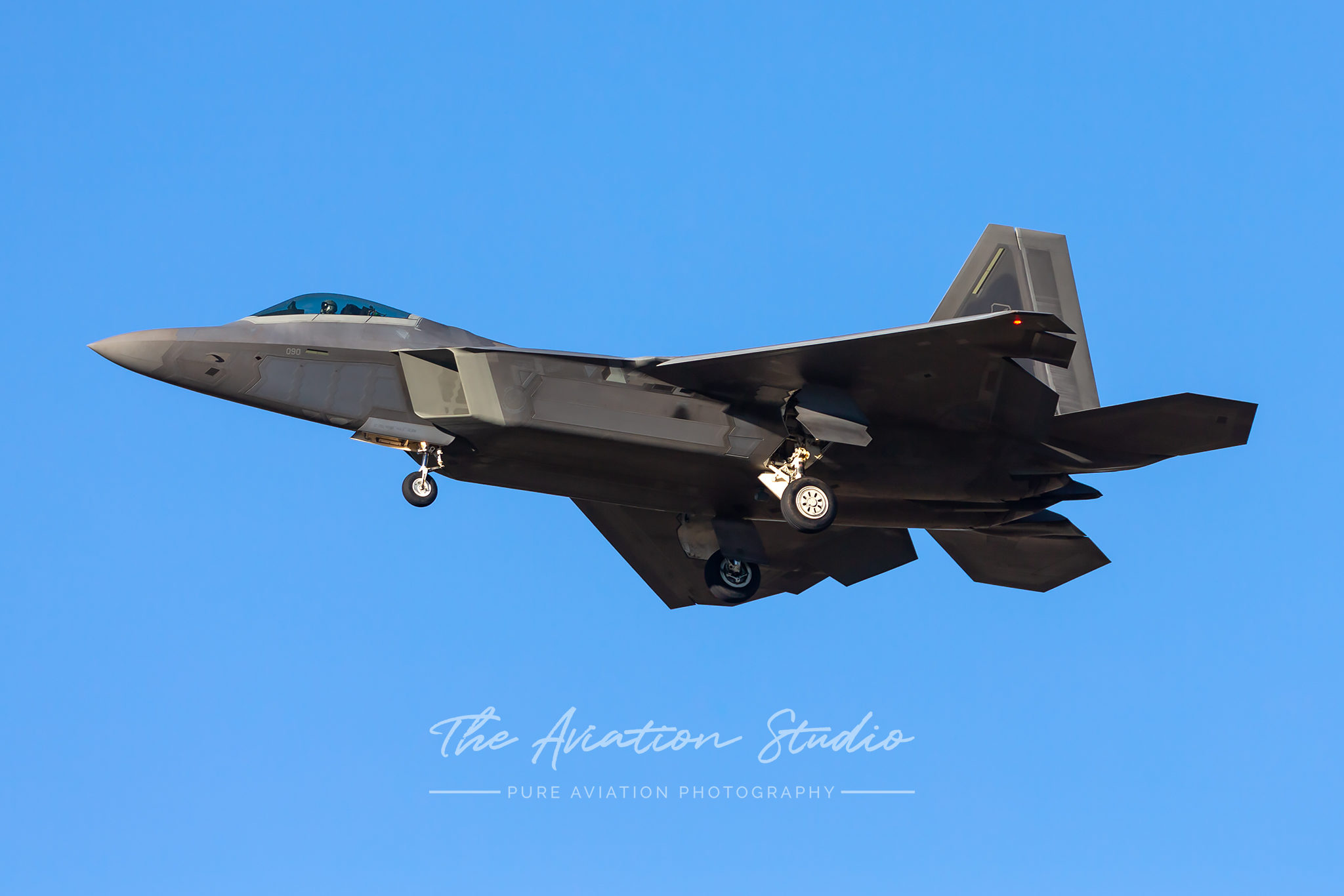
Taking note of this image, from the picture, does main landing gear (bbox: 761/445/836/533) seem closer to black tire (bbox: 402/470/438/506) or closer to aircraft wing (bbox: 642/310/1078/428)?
aircraft wing (bbox: 642/310/1078/428)

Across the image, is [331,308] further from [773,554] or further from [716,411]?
[773,554]

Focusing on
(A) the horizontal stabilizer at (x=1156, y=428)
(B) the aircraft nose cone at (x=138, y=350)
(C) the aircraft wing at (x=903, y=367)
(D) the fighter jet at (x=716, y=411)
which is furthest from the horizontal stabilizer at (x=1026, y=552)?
(B) the aircraft nose cone at (x=138, y=350)

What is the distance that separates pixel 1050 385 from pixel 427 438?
9522 millimetres

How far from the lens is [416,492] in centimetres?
1648

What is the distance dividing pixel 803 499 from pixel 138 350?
8.62 m

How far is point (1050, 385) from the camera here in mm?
20172

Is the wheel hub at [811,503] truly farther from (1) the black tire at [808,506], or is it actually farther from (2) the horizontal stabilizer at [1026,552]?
(2) the horizontal stabilizer at [1026,552]

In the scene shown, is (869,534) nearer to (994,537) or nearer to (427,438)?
(994,537)

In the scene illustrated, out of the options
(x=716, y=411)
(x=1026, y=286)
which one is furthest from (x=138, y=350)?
(x=1026, y=286)

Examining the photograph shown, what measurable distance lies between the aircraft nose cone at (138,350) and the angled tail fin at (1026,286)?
11323mm

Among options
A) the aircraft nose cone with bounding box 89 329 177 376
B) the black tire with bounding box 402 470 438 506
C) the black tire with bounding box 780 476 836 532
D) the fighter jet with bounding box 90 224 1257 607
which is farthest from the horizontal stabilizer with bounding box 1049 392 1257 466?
the aircraft nose cone with bounding box 89 329 177 376

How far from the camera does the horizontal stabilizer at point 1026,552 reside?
2111 cm

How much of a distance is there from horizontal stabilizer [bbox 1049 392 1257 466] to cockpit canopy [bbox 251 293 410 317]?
9.18 m

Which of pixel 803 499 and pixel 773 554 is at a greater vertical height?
pixel 773 554
